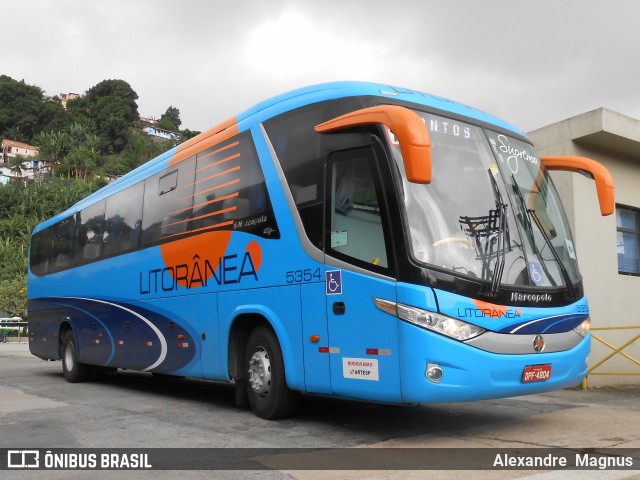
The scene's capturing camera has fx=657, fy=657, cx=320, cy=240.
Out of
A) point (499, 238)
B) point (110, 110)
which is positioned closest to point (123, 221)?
point (499, 238)

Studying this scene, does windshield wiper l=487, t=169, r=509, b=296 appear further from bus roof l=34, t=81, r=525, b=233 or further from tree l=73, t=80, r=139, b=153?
tree l=73, t=80, r=139, b=153

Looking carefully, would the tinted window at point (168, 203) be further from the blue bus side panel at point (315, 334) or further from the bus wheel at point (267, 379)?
the blue bus side panel at point (315, 334)

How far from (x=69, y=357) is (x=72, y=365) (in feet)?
1.00

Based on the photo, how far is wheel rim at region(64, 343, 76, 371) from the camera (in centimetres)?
1367

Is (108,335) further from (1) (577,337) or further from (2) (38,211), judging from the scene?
(2) (38,211)

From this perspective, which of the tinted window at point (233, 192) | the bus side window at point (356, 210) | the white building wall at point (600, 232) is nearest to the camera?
the bus side window at point (356, 210)

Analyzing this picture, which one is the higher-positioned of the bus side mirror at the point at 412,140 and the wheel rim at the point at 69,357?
the bus side mirror at the point at 412,140

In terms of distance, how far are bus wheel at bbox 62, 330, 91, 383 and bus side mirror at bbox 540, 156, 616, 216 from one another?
10085mm

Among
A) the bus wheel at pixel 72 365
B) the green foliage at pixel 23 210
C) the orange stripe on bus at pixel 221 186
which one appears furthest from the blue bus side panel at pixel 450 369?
the green foliage at pixel 23 210

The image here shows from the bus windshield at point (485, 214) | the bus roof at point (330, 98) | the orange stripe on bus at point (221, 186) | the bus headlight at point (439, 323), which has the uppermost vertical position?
the bus roof at point (330, 98)

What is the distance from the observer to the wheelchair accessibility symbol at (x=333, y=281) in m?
6.48

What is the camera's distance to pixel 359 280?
6.27 m

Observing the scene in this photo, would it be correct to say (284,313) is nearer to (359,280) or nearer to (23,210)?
(359,280)

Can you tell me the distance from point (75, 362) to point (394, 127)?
1046 centimetres
